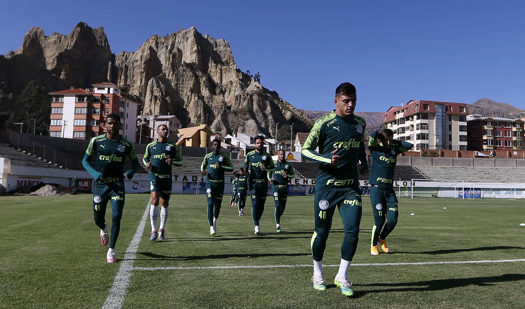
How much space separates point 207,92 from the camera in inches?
7111

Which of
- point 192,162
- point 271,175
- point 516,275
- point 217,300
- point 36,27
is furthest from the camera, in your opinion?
point 36,27

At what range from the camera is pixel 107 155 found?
22.7 ft

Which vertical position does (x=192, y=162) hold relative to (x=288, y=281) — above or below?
above

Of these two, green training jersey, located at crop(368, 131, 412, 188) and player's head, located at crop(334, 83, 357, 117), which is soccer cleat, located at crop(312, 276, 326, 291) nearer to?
player's head, located at crop(334, 83, 357, 117)

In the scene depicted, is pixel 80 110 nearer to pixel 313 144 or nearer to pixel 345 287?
pixel 313 144

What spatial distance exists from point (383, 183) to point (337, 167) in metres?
3.46

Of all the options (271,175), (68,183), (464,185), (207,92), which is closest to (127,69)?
(207,92)

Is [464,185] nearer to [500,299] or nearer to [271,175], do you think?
[271,175]

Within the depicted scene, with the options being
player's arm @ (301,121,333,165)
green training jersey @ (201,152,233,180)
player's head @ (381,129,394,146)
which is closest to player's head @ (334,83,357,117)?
player's arm @ (301,121,333,165)

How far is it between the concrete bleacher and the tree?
103 meters

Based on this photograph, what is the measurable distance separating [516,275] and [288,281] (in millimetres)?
3287

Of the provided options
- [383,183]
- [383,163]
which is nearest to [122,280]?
[383,183]

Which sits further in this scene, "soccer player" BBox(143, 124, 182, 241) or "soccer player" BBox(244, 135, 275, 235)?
"soccer player" BBox(244, 135, 275, 235)

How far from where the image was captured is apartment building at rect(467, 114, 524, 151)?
11725 centimetres
